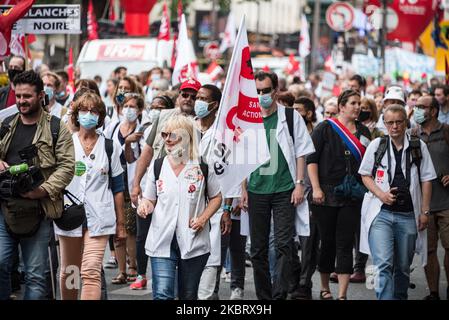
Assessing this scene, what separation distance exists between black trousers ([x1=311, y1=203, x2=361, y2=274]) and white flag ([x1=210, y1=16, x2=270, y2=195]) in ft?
6.01

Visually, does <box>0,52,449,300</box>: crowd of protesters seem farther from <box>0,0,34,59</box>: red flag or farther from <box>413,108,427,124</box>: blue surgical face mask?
<box>0,0,34,59</box>: red flag

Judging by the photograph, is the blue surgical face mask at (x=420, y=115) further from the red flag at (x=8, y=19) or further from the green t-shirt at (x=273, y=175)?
the red flag at (x=8, y=19)

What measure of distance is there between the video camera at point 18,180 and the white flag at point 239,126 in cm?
157

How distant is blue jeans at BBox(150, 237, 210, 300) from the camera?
8555mm

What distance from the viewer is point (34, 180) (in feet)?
27.6

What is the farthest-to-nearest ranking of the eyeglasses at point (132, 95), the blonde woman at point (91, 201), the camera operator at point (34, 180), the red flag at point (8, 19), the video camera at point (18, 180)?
the eyeglasses at point (132, 95) → the red flag at point (8, 19) → the blonde woman at point (91, 201) → the camera operator at point (34, 180) → the video camera at point (18, 180)

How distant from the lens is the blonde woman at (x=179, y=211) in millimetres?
8617

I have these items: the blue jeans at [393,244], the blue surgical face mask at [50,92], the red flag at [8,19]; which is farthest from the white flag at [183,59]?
the blue jeans at [393,244]

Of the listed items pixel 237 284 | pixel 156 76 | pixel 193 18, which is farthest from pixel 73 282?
pixel 193 18

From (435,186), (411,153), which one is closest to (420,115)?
(435,186)

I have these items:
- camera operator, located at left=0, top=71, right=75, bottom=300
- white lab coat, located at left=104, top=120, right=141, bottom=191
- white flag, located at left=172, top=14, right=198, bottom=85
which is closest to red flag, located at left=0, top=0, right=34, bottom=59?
white lab coat, located at left=104, top=120, right=141, bottom=191

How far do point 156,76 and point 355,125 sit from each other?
796 cm

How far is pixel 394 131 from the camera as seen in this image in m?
10.2
